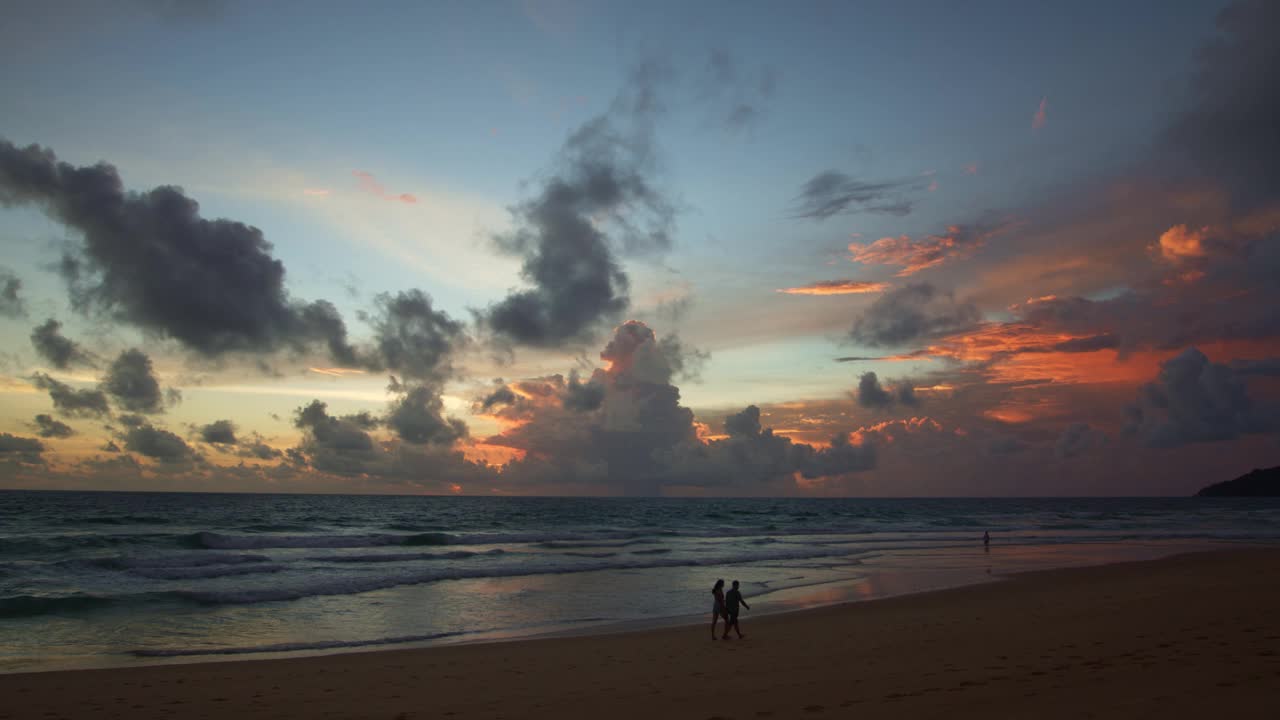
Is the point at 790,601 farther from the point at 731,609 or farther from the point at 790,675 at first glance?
the point at 790,675

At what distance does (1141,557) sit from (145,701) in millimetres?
44293

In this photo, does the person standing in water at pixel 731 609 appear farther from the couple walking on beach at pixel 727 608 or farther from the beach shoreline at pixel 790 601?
the beach shoreline at pixel 790 601

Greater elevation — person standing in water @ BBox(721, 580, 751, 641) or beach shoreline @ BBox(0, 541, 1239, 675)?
person standing in water @ BBox(721, 580, 751, 641)

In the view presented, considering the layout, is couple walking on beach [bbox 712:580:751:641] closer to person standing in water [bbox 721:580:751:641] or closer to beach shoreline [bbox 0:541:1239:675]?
person standing in water [bbox 721:580:751:641]

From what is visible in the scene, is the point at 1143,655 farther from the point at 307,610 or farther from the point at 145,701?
the point at 307,610

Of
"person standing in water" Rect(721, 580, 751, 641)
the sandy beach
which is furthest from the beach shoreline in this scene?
"person standing in water" Rect(721, 580, 751, 641)

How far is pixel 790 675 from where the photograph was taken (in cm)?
1305

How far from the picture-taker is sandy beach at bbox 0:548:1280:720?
1032 centimetres

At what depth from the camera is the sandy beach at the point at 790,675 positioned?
10.3 meters

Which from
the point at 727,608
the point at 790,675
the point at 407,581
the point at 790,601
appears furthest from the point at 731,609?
the point at 407,581

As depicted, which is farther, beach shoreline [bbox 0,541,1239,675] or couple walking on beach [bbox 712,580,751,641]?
couple walking on beach [bbox 712,580,751,641]

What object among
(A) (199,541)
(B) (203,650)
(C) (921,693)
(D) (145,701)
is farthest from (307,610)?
(A) (199,541)

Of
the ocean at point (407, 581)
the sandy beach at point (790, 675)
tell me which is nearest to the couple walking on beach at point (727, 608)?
the sandy beach at point (790, 675)

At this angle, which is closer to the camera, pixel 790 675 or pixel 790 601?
pixel 790 675
